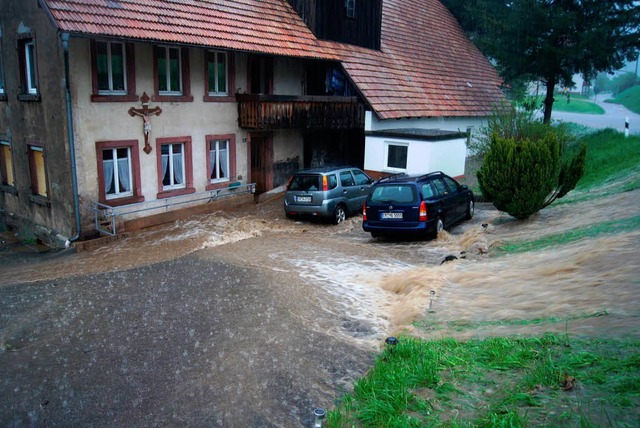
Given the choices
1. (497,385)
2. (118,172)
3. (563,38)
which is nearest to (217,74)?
(118,172)

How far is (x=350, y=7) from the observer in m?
23.3

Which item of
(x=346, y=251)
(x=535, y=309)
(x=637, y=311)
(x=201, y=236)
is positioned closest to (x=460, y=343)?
(x=535, y=309)

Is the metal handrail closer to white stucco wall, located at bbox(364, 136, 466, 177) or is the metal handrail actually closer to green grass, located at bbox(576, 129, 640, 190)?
white stucco wall, located at bbox(364, 136, 466, 177)

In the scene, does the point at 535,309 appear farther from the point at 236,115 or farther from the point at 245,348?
the point at 236,115

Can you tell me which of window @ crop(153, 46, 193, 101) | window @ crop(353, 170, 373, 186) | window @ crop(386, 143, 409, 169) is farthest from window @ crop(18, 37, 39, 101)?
window @ crop(386, 143, 409, 169)

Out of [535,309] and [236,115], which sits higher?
[236,115]

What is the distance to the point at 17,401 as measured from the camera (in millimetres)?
5918

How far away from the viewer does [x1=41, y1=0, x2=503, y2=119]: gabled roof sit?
47.2 feet

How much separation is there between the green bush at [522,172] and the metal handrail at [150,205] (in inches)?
358

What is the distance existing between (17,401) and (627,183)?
15.5m

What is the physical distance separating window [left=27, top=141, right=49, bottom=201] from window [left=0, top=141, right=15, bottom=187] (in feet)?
6.02

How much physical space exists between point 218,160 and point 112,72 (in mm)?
4902

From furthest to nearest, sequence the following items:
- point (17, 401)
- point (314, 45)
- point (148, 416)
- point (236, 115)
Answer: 1. point (314, 45)
2. point (236, 115)
3. point (17, 401)
4. point (148, 416)

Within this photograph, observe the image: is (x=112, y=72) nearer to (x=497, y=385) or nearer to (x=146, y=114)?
(x=146, y=114)
